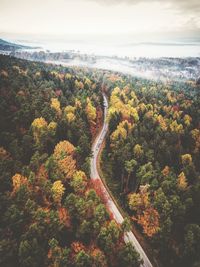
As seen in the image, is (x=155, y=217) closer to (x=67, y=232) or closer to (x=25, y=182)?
(x=67, y=232)

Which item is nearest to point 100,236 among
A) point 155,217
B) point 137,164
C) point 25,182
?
point 155,217

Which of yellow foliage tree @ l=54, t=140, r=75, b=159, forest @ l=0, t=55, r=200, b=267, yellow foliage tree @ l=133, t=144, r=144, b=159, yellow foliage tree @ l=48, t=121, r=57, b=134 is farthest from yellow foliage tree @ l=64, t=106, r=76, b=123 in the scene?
yellow foliage tree @ l=133, t=144, r=144, b=159

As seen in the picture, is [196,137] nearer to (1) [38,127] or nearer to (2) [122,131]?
(2) [122,131]

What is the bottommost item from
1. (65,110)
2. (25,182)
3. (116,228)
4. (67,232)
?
(67,232)

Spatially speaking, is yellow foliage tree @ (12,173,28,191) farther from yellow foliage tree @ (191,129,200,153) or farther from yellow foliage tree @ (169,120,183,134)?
yellow foliage tree @ (169,120,183,134)

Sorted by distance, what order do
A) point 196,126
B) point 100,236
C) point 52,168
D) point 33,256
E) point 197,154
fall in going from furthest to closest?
point 196,126, point 197,154, point 52,168, point 100,236, point 33,256
